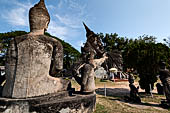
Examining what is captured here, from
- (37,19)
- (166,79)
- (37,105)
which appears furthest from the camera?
(166,79)

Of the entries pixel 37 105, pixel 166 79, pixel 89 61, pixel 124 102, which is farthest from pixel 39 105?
pixel 166 79

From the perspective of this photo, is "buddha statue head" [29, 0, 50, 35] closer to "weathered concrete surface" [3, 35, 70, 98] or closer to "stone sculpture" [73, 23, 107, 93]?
"weathered concrete surface" [3, 35, 70, 98]

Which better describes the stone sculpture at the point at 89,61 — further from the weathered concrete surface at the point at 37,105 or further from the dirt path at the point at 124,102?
the dirt path at the point at 124,102

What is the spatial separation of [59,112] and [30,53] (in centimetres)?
160

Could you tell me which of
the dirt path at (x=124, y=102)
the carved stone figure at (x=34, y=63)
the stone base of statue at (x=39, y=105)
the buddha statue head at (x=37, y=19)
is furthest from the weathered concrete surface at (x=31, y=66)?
the dirt path at (x=124, y=102)

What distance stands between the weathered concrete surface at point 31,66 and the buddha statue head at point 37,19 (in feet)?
0.97

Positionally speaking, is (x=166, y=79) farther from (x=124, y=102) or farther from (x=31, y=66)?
(x=31, y=66)

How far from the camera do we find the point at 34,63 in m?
2.89

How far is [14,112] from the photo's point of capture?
2.54 meters

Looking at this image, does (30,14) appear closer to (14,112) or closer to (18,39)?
(18,39)

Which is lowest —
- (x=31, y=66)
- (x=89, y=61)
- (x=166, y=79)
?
(x=166, y=79)

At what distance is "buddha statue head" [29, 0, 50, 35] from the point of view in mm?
3232

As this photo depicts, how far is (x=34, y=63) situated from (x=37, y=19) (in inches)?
49.4

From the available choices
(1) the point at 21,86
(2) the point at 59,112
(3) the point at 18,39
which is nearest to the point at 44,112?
(2) the point at 59,112
